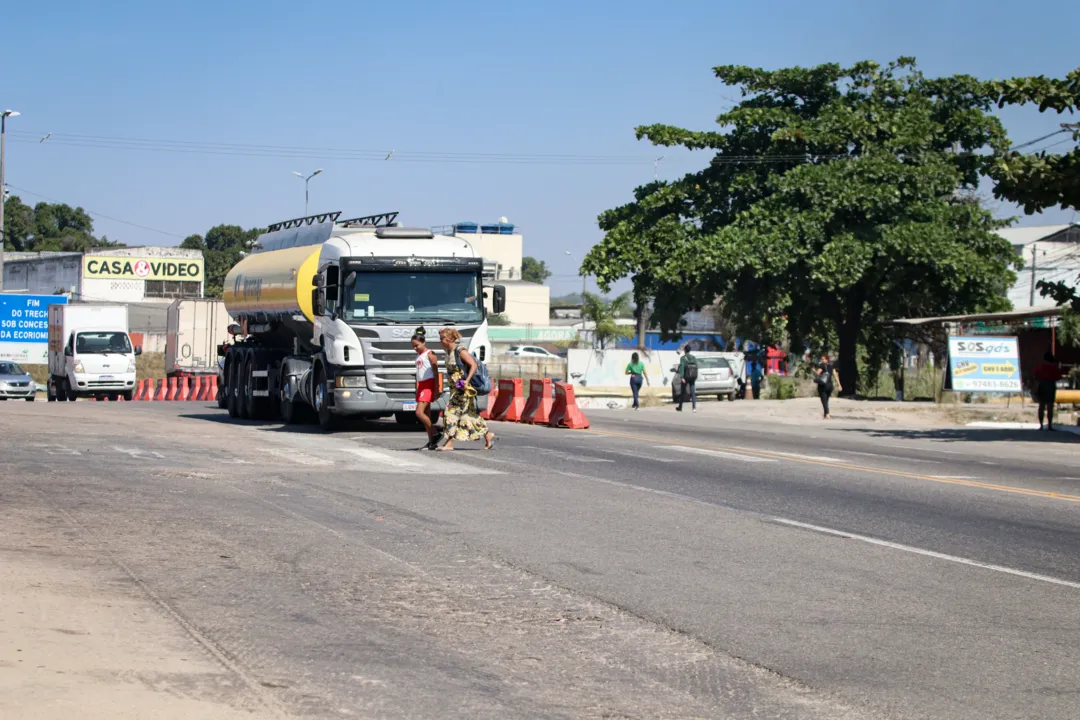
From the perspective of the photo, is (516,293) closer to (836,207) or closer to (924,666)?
(836,207)

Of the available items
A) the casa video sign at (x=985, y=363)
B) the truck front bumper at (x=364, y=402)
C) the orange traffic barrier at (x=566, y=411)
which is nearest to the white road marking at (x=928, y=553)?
the truck front bumper at (x=364, y=402)

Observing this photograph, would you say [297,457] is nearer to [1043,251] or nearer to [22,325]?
[22,325]

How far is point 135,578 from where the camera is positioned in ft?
28.6

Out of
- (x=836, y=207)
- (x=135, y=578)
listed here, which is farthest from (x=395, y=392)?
(x=836, y=207)

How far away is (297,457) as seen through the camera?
1827 centimetres

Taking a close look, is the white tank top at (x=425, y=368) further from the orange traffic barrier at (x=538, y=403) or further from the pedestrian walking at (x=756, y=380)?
the pedestrian walking at (x=756, y=380)

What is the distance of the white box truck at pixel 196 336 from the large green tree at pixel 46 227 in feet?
259

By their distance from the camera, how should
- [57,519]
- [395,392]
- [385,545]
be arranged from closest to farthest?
[385,545]
[57,519]
[395,392]

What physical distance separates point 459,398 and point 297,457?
2493mm

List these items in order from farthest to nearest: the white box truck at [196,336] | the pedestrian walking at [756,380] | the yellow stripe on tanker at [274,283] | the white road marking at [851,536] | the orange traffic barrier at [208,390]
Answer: the white box truck at [196,336] → the pedestrian walking at [756,380] → the orange traffic barrier at [208,390] → the yellow stripe on tanker at [274,283] → the white road marking at [851,536]

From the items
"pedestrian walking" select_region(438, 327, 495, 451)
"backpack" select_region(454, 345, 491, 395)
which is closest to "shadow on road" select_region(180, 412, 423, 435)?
"pedestrian walking" select_region(438, 327, 495, 451)

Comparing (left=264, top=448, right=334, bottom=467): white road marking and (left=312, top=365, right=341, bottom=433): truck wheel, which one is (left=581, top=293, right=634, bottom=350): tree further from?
(left=264, top=448, right=334, bottom=467): white road marking

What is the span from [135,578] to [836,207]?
3237 centimetres

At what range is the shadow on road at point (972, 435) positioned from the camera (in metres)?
27.0
